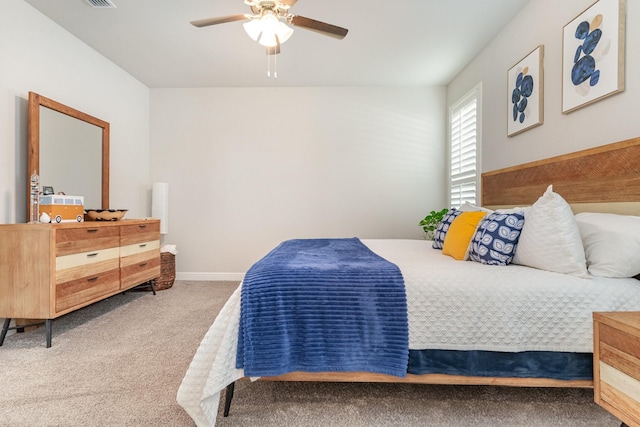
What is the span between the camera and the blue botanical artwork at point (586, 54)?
1.89 m

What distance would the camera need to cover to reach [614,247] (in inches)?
58.9

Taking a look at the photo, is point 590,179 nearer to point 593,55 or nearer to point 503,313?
point 593,55

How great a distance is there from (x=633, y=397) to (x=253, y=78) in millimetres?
4197

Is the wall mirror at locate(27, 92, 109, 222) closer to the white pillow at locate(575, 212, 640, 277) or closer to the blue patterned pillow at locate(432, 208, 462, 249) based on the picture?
the blue patterned pillow at locate(432, 208, 462, 249)

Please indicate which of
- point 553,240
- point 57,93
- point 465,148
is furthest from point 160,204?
point 553,240

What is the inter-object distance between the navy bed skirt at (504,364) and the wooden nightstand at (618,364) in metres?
0.26

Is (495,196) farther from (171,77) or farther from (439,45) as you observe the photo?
(171,77)

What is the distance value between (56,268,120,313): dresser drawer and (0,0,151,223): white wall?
0.76 m

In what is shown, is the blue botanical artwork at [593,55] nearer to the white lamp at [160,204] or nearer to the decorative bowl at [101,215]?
the decorative bowl at [101,215]

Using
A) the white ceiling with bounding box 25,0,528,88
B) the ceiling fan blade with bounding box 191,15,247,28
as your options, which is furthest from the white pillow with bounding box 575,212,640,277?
the ceiling fan blade with bounding box 191,15,247,28

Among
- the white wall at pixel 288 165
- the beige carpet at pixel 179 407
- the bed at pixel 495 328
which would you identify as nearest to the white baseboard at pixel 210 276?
the white wall at pixel 288 165

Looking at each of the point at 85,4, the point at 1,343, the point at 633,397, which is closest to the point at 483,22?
the point at 633,397

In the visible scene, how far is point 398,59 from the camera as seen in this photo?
3.50 metres

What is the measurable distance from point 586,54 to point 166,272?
170 inches
